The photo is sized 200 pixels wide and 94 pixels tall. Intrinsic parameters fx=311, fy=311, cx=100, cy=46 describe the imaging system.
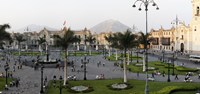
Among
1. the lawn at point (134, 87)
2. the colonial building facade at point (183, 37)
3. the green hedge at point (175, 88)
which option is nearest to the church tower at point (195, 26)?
the colonial building facade at point (183, 37)

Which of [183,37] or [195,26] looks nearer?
[195,26]

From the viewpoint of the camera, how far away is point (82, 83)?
42.3 metres

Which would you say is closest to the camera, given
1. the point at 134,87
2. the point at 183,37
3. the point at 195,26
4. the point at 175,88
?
the point at 175,88

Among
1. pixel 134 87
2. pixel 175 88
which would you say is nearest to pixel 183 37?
pixel 134 87

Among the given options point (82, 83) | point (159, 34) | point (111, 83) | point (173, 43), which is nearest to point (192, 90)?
point (111, 83)

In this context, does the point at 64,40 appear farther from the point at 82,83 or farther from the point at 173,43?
the point at 173,43

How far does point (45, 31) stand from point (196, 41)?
95.3m

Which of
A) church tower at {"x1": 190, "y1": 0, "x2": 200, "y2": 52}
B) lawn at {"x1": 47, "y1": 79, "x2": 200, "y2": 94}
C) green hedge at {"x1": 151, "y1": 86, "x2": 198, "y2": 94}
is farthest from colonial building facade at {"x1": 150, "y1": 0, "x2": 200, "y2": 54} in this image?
green hedge at {"x1": 151, "y1": 86, "x2": 198, "y2": 94}

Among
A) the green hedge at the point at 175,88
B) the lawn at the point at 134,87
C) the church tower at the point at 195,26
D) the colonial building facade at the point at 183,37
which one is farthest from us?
the colonial building facade at the point at 183,37

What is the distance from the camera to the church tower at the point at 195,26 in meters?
96.9

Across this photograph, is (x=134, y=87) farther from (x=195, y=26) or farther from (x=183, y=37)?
(x=183, y=37)

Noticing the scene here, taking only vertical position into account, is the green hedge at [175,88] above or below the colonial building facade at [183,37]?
below

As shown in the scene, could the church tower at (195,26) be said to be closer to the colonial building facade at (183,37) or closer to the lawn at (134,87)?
the colonial building facade at (183,37)

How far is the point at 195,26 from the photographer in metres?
102
